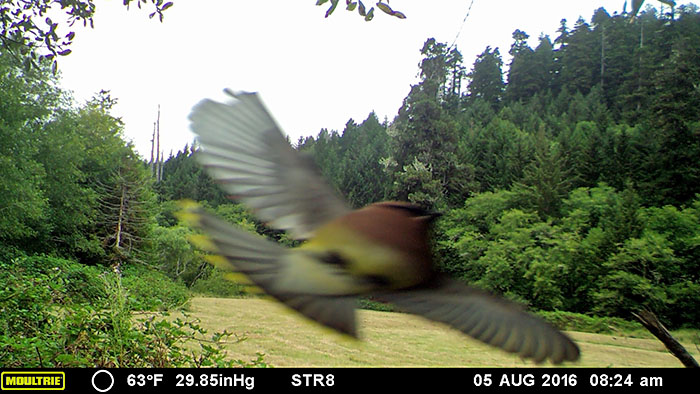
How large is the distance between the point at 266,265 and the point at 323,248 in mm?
54

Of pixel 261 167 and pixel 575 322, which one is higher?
pixel 261 167

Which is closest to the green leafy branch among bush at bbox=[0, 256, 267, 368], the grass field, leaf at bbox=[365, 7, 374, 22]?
leaf at bbox=[365, 7, 374, 22]

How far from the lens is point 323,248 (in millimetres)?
293

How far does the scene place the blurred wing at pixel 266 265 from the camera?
22 centimetres

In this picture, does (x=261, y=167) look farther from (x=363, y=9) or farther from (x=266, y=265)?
(x=363, y=9)

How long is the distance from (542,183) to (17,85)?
12.0 ft

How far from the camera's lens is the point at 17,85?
10.6 ft

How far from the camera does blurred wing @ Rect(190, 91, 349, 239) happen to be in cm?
36

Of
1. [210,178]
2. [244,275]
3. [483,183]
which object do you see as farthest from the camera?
[483,183]

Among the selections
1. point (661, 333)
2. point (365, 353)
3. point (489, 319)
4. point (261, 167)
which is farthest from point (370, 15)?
point (365, 353)

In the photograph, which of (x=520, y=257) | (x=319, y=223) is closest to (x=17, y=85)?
(x=520, y=257)

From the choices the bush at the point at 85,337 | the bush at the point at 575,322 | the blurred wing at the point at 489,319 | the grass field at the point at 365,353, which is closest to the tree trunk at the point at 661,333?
the bush at the point at 575,322

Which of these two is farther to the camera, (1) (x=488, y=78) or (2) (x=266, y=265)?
(1) (x=488, y=78)
